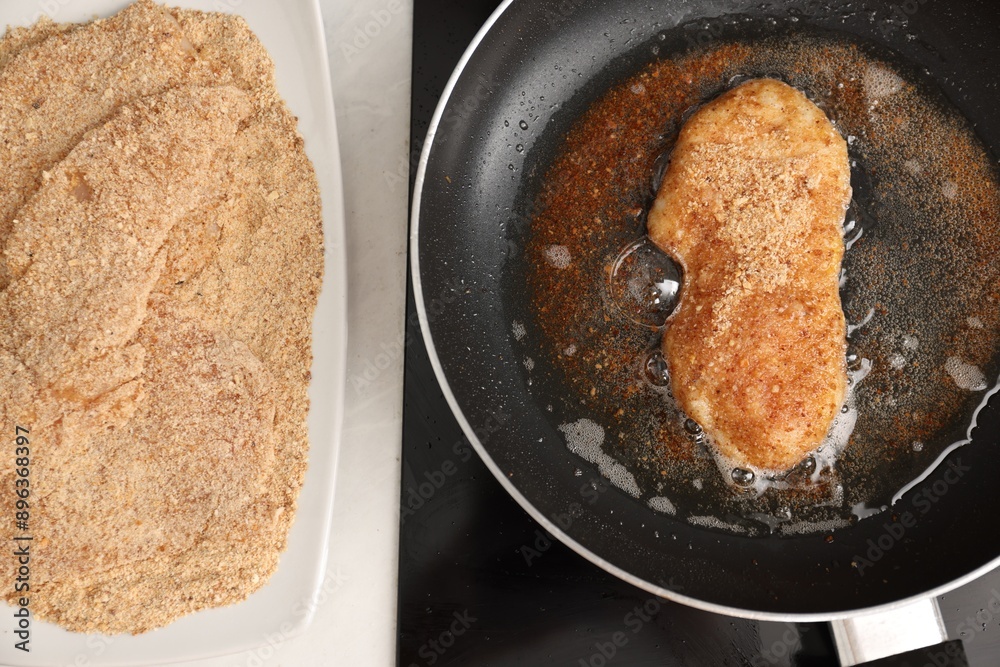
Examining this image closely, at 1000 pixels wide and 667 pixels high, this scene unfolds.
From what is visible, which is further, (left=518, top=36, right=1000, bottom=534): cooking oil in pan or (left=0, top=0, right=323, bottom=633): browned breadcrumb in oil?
(left=518, top=36, right=1000, bottom=534): cooking oil in pan

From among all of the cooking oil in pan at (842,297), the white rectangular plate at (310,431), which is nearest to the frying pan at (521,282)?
the cooking oil in pan at (842,297)

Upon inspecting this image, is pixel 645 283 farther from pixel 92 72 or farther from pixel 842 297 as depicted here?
pixel 92 72

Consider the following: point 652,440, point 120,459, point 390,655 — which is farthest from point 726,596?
point 120,459

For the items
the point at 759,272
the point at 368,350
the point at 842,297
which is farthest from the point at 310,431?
the point at 842,297

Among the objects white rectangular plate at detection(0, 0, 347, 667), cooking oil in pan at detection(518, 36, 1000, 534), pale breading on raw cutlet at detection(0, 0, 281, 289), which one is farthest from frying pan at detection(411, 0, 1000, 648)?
pale breading on raw cutlet at detection(0, 0, 281, 289)

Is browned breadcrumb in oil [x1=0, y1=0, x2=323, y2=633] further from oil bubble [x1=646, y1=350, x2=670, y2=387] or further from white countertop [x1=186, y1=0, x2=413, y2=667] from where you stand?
oil bubble [x1=646, y1=350, x2=670, y2=387]

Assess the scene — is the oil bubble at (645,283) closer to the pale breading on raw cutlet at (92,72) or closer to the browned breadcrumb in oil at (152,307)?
the browned breadcrumb in oil at (152,307)

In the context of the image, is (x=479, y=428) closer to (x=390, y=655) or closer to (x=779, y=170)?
(x=390, y=655)
